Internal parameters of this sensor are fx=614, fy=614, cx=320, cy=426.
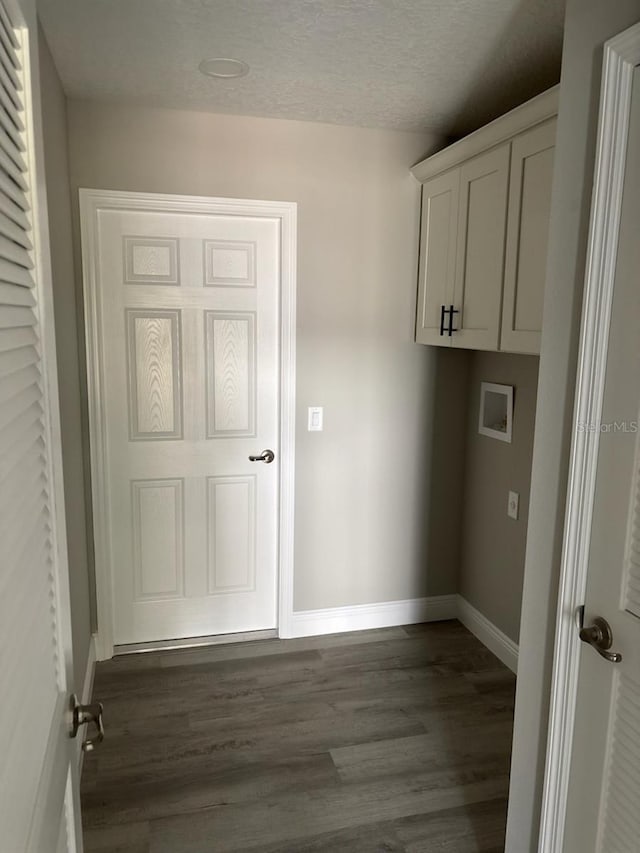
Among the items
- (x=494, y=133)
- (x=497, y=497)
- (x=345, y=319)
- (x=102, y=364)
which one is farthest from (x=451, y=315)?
(x=102, y=364)

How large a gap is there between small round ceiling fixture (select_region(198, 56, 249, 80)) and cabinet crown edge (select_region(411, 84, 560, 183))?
0.94 m

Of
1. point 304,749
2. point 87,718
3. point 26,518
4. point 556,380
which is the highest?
point 556,380

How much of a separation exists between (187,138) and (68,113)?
50cm

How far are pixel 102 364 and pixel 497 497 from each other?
6.62 ft

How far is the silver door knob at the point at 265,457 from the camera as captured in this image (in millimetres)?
3094

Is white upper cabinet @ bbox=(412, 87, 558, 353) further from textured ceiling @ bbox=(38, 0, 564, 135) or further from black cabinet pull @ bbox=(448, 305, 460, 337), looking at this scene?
textured ceiling @ bbox=(38, 0, 564, 135)

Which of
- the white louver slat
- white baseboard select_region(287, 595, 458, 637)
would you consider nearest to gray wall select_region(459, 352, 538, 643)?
white baseboard select_region(287, 595, 458, 637)

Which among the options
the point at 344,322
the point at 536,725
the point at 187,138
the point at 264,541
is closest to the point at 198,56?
the point at 187,138

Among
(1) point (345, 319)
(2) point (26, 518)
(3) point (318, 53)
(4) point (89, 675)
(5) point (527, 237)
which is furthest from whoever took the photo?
(1) point (345, 319)

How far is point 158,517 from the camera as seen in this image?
9.99 feet

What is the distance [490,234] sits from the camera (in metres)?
2.49

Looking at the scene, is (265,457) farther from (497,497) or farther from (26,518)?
(26,518)

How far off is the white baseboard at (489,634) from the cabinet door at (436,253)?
148 cm

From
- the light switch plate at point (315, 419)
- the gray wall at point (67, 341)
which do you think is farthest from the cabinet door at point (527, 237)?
the gray wall at point (67, 341)
